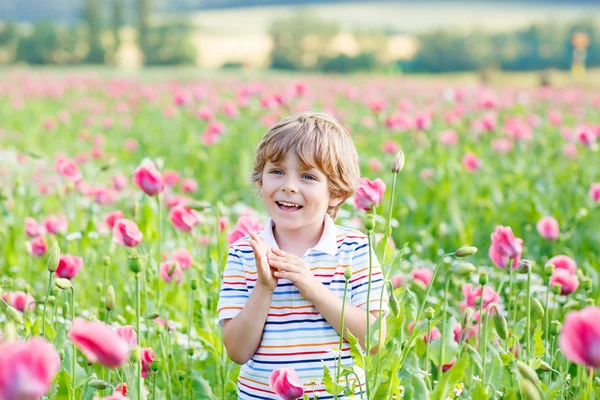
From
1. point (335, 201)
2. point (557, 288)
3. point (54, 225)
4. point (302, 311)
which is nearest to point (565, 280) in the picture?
point (557, 288)

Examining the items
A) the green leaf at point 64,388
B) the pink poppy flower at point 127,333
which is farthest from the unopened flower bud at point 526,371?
the green leaf at point 64,388

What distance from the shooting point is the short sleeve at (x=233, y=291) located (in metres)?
1.88

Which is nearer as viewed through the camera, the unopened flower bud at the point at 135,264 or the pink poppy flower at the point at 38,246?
the unopened flower bud at the point at 135,264

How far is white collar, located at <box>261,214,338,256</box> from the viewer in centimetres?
190

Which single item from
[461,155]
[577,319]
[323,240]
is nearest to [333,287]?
[323,240]

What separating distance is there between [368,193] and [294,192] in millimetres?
357

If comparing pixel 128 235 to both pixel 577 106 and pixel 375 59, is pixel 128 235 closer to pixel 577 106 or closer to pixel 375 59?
pixel 577 106

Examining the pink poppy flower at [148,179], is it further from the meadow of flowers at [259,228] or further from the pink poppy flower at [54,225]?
the pink poppy flower at [54,225]

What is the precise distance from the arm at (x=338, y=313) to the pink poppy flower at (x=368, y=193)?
1.29 feet

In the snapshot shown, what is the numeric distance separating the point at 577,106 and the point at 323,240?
8422 millimetres

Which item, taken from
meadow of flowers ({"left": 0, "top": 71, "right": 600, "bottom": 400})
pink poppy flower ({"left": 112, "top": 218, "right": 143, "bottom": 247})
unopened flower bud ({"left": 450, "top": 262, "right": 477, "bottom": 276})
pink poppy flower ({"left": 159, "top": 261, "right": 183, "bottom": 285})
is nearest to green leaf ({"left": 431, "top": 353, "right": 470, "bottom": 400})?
meadow of flowers ({"left": 0, "top": 71, "right": 600, "bottom": 400})

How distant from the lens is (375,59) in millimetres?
31469

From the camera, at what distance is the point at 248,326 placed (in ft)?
5.88

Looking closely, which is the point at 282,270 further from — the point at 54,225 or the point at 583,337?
the point at 54,225
